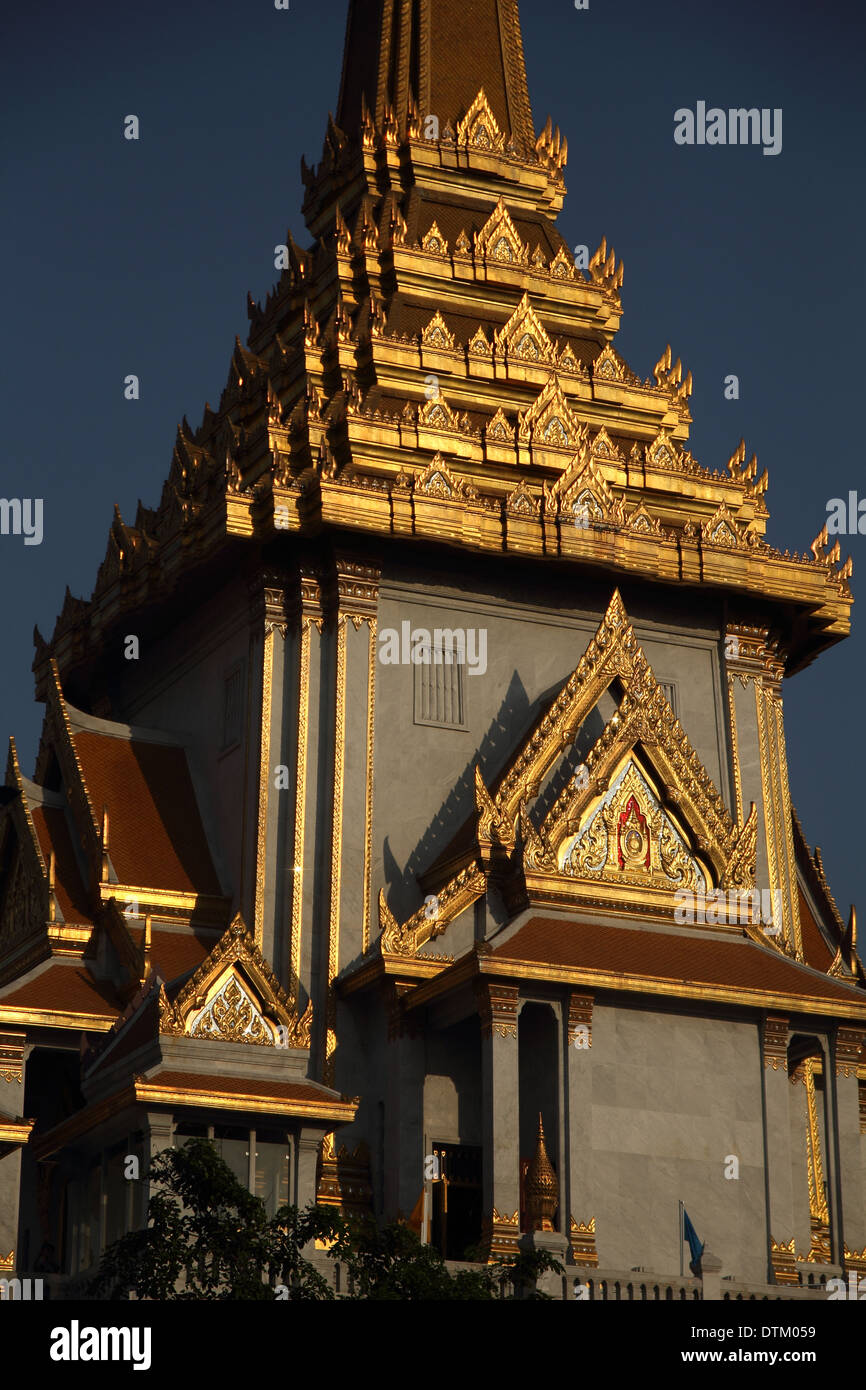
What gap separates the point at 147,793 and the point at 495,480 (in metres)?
7.13

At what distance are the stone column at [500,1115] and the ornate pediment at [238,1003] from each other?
2.66 metres

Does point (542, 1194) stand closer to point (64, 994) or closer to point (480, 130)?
point (64, 994)

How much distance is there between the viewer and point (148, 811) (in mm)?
36375

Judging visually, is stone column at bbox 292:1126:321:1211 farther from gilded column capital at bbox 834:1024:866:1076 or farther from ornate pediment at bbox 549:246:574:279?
ornate pediment at bbox 549:246:574:279

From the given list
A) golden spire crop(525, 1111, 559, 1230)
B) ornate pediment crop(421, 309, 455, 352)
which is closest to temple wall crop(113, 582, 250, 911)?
ornate pediment crop(421, 309, 455, 352)

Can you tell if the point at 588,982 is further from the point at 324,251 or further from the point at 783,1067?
the point at 324,251

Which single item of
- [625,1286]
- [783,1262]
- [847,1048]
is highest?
[847,1048]

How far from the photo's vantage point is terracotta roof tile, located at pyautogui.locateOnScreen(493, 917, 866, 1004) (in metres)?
31.2

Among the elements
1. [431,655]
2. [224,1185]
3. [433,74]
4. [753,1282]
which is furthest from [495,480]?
[224,1185]

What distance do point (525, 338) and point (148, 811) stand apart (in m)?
9.85

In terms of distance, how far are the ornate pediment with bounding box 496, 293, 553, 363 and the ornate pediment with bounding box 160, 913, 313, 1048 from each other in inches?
533

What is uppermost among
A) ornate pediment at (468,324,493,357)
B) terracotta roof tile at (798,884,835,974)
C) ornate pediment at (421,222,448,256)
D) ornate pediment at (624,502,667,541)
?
ornate pediment at (421,222,448,256)

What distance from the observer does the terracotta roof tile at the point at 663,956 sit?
3125cm

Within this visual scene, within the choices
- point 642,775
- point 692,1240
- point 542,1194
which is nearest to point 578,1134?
point 542,1194
